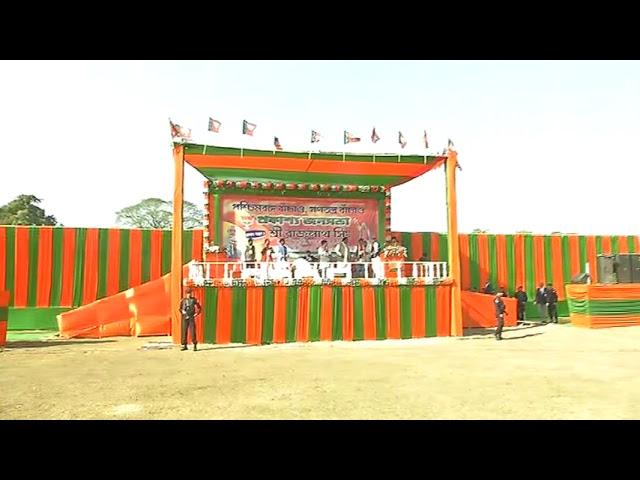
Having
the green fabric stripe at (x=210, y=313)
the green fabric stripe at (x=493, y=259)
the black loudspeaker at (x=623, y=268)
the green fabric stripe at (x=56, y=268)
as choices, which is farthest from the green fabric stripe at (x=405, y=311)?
the green fabric stripe at (x=56, y=268)

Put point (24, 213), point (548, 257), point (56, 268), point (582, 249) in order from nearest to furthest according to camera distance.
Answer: point (56, 268) → point (548, 257) → point (582, 249) → point (24, 213)

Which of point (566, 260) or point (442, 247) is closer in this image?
point (442, 247)

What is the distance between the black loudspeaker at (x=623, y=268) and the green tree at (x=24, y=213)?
38.7m

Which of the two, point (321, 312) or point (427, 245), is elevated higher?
point (427, 245)

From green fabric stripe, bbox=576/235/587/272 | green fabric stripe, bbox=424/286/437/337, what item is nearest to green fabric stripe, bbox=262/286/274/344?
green fabric stripe, bbox=424/286/437/337

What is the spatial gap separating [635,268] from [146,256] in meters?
17.1

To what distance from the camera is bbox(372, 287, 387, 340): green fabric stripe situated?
46.1 ft

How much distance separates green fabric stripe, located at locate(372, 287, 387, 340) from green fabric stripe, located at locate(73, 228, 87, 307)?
10694 millimetres

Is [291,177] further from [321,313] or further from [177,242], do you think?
[321,313]

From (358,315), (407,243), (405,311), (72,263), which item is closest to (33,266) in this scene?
(72,263)

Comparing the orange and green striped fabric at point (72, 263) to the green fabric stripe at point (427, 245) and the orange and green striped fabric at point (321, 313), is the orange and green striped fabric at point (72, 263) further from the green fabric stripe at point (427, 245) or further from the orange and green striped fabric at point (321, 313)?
the green fabric stripe at point (427, 245)

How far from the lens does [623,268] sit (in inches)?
685

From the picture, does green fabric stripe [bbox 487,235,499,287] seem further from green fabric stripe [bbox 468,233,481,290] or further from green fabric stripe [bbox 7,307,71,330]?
green fabric stripe [bbox 7,307,71,330]
